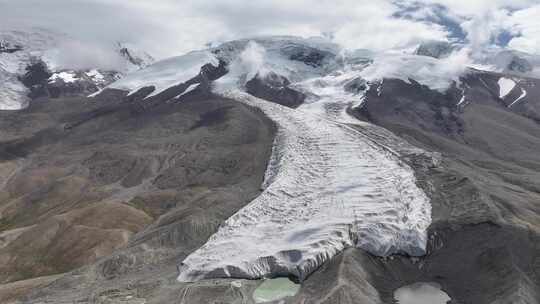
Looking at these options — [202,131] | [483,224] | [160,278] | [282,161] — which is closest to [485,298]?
[483,224]

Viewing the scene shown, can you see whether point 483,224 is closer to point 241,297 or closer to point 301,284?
point 301,284

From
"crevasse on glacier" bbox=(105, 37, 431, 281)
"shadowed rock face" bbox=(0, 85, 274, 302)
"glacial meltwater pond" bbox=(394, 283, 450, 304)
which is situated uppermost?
"glacial meltwater pond" bbox=(394, 283, 450, 304)

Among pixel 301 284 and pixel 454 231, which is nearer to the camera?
pixel 301 284

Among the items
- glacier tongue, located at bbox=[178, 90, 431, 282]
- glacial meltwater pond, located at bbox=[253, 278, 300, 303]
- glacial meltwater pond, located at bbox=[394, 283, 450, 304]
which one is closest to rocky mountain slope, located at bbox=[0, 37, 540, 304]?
glacier tongue, located at bbox=[178, 90, 431, 282]

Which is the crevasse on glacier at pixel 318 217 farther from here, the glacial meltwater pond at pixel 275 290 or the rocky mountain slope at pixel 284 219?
the glacial meltwater pond at pixel 275 290

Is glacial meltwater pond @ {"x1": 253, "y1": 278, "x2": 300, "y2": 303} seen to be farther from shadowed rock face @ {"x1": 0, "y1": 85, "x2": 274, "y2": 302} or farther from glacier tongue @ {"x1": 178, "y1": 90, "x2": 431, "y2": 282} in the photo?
shadowed rock face @ {"x1": 0, "y1": 85, "x2": 274, "y2": 302}

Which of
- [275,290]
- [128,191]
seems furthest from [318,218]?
[128,191]
